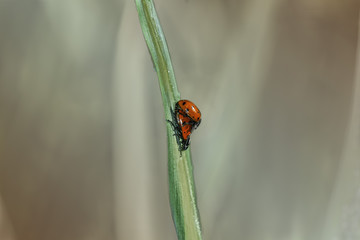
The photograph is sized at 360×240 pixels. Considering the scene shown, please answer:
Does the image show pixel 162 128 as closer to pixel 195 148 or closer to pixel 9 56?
pixel 195 148

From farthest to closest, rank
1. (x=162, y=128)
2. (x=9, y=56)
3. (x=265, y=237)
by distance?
(x=265, y=237) < (x=162, y=128) < (x=9, y=56)

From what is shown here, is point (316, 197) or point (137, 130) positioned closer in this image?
point (137, 130)

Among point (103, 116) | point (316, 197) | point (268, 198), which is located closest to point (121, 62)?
point (103, 116)
